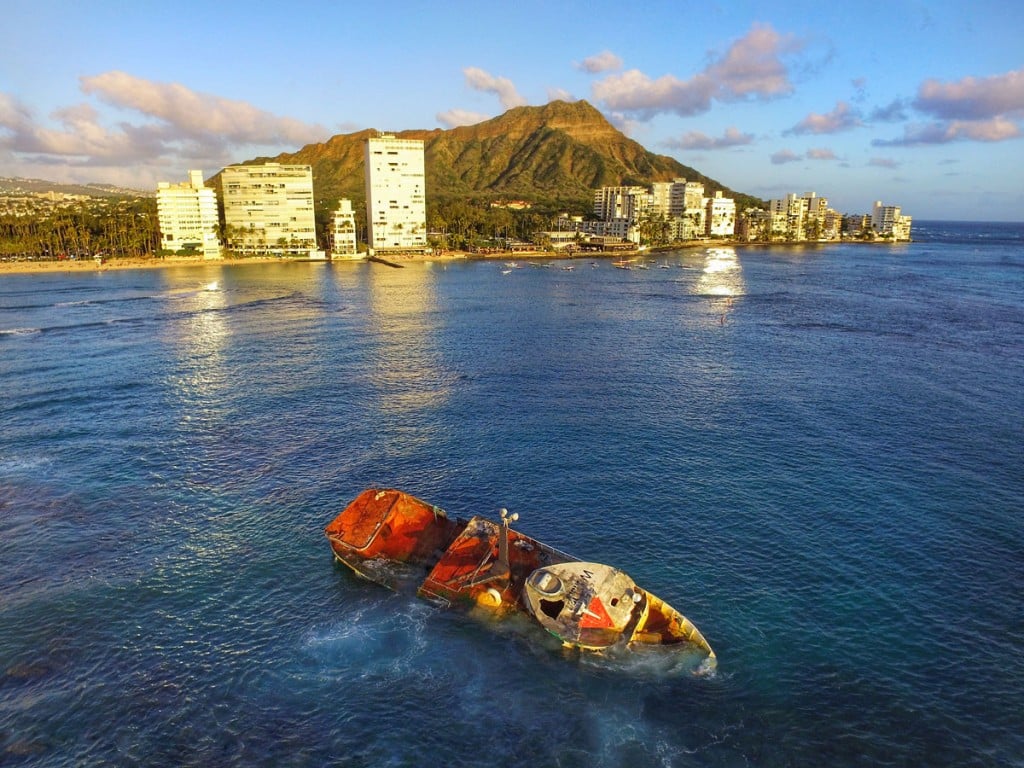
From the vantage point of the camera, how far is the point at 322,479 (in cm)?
4466

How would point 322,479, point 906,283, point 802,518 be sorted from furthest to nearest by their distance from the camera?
point 906,283 < point 322,479 < point 802,518

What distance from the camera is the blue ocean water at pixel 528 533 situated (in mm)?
23922

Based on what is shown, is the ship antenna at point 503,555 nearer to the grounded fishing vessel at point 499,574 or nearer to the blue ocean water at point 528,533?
the grounded fishing vessel at point 499,574

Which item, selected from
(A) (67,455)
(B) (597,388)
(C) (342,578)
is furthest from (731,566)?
(A) (67,455)

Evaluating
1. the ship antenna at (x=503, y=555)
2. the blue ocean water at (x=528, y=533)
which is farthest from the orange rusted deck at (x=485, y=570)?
the blue ocean water at (x=528, y=533)

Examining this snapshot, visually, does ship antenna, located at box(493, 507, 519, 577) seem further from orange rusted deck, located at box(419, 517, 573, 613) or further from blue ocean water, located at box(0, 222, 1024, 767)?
blue ocean water, located at box(0, 222, 1024, 767)

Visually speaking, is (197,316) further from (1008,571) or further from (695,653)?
(1008,571)

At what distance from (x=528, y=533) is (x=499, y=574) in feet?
23.8

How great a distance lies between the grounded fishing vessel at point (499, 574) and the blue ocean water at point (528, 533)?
1.29m

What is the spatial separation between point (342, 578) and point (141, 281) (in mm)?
160502

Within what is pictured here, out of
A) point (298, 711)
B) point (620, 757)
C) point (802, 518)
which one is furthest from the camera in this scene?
point (802, 518)

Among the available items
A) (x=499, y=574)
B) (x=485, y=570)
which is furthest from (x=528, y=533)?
(x=499, y=574)

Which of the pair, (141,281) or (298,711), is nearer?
(298,711)

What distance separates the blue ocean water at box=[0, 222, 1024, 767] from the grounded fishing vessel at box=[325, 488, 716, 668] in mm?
1295
